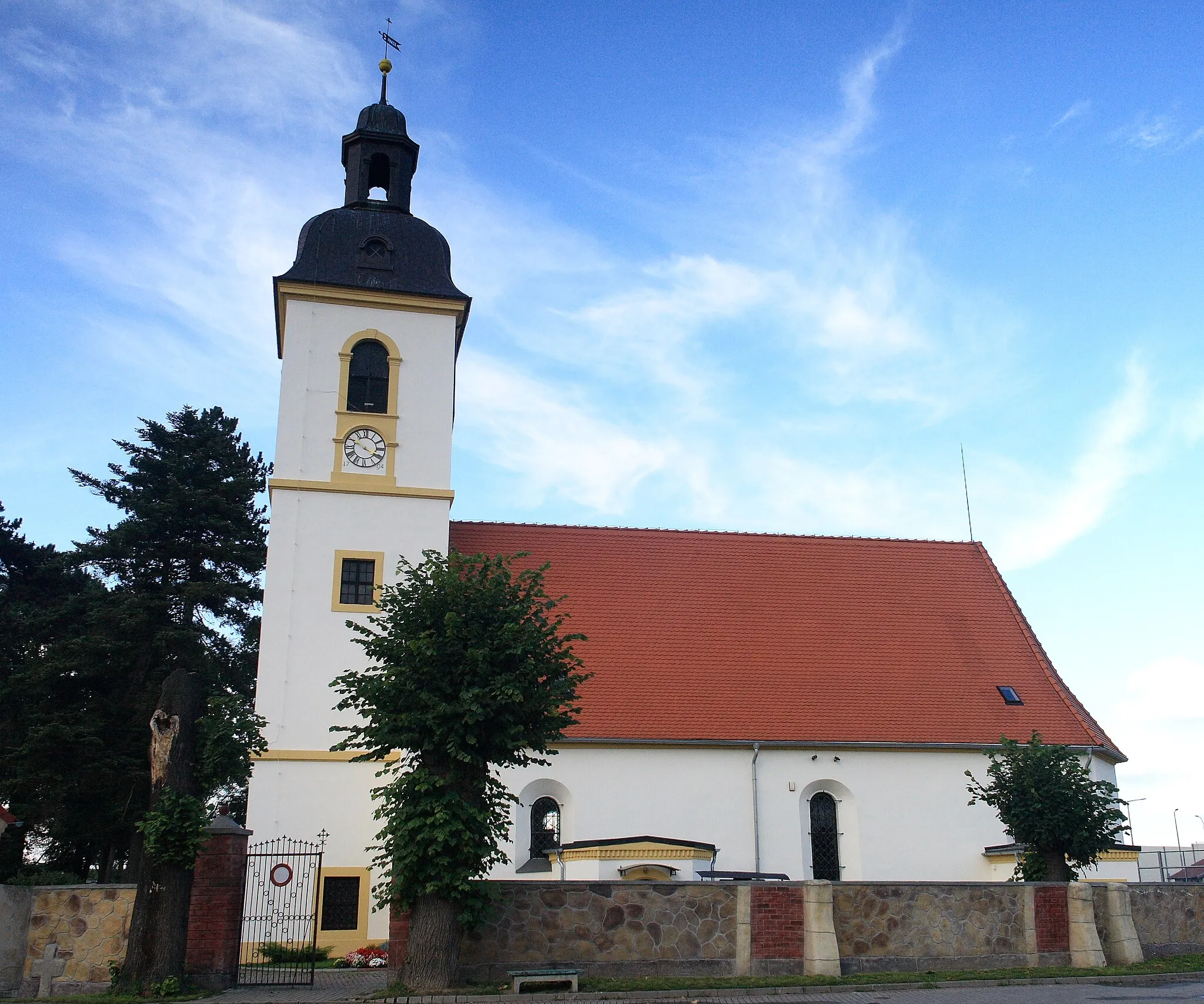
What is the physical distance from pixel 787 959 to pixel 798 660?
9622 millimetres

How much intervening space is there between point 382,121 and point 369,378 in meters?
5.82

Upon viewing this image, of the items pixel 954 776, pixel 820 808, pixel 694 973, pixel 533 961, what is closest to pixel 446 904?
pixel 533 961

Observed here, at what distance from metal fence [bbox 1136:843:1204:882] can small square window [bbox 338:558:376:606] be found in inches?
603

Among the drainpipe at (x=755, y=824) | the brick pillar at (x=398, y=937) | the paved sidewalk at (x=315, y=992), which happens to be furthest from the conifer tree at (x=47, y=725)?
the drainpipe at (x=755, y=824)

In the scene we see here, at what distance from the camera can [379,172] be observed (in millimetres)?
24391

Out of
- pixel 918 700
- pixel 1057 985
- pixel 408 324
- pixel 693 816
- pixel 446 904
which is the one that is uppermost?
pixel 408 324

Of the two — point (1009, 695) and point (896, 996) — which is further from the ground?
point (1009, 695)

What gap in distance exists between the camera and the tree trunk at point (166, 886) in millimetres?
13391

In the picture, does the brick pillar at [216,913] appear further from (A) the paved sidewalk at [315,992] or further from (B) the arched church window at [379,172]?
(B) the arched church window at [379,172]

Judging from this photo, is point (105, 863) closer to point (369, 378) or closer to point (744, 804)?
point (369, 378)

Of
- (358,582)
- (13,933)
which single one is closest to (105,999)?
(13,933)

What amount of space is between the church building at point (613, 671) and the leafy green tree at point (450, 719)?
16.3 ft

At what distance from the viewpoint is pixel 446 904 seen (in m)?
13.5

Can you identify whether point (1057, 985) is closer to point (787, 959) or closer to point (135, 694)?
point (787, 959)
